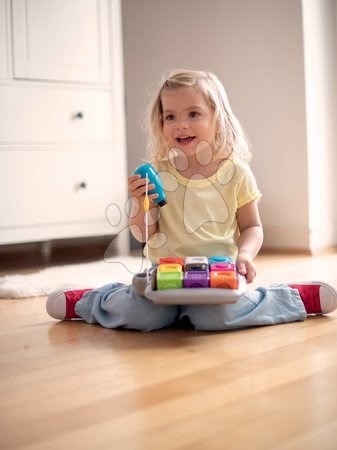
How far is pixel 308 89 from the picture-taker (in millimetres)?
2514

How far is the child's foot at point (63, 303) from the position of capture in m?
1.40

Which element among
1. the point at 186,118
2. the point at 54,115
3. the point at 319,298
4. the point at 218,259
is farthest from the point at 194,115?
the point at 54,115

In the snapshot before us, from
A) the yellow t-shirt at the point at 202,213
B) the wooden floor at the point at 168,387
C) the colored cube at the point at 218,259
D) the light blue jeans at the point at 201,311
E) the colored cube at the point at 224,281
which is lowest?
the wooden floor at the point at 168,387

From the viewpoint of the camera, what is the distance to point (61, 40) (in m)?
2.28

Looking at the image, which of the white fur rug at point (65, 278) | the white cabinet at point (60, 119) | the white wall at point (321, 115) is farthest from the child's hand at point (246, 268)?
the white wall at point (321, 115)

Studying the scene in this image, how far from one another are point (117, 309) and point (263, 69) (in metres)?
1.55

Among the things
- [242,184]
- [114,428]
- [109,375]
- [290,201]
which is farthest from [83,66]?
[114,428]

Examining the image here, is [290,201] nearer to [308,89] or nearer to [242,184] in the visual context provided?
[308,89]

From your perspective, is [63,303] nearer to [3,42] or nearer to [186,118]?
[186,118]

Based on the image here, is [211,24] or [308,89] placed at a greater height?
[211,24]

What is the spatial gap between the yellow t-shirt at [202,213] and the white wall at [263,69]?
115cm

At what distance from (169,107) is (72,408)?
0.74m

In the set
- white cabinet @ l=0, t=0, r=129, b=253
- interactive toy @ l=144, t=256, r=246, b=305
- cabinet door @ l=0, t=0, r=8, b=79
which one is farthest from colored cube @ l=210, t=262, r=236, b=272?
cabinet door @ l=0, t=0, r=8, b=79

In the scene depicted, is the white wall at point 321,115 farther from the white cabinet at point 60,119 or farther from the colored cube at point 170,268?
the colored cube at point 170,268
